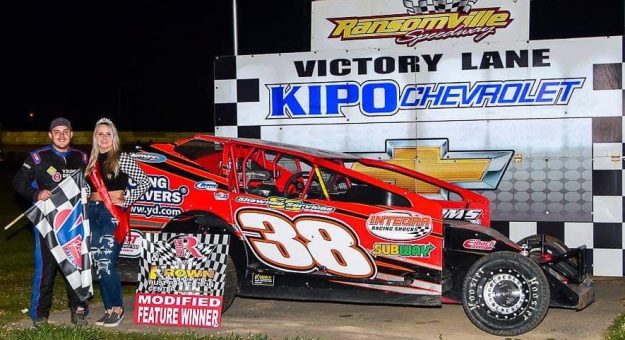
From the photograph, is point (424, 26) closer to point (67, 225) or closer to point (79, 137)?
point (67, 225)

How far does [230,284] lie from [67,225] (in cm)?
130

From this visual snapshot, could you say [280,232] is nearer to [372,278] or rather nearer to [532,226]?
[372,278]

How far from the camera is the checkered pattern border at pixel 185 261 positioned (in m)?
6.18

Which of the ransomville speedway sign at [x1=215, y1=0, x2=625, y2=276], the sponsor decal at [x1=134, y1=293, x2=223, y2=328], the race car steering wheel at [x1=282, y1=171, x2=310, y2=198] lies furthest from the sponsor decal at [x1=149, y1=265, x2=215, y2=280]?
the ransomville speedway sign at [x1=215, y1=0, x2=625, y2=276]

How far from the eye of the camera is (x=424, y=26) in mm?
8117

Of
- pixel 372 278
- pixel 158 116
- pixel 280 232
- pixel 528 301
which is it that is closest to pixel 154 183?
pixel 280 232

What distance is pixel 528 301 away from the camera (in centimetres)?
584

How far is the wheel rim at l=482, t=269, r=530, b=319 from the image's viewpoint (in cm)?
586

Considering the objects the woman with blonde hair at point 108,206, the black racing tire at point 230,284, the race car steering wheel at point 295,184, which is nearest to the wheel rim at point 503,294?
the race car steering wheel at point 295,184

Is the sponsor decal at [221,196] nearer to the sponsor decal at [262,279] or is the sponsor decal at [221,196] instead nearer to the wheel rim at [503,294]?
the sponsor decal at [262,279]

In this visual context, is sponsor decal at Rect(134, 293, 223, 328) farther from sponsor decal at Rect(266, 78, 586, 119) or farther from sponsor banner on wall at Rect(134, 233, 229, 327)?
sponsor decal at Rect(266, 78, 586, 119)

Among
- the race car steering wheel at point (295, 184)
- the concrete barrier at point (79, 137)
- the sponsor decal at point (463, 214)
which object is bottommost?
the sponsor decal at point (463, 214)

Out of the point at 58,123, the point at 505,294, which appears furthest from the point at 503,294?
the point at 58,123

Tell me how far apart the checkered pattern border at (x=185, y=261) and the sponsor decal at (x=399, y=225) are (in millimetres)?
1111
